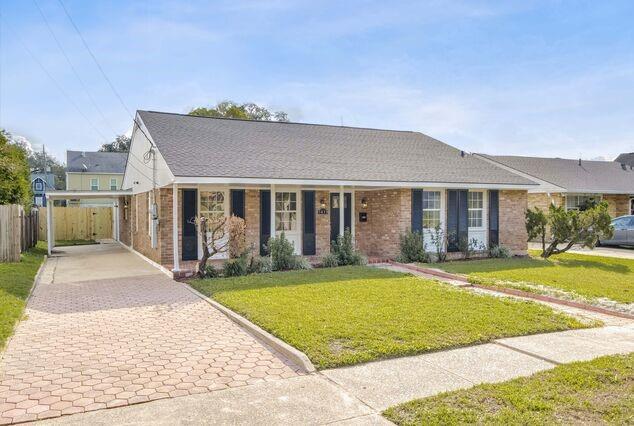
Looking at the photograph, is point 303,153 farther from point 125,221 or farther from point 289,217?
point 125,221

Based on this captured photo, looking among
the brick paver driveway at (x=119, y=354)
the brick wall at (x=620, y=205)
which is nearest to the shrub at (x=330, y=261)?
the brick paver driveway at (x=119, y=354)

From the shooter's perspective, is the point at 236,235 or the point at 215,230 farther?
the point at 236,235

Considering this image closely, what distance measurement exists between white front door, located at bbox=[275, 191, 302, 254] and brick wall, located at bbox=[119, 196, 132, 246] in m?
8.97

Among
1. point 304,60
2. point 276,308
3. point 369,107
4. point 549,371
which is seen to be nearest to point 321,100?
point 369,107

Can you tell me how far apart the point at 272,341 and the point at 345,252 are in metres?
7.49

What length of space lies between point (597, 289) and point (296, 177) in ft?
24.8

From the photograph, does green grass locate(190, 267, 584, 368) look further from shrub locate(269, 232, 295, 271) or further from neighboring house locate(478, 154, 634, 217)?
neighboring house locate(478, 154, 634, 217)

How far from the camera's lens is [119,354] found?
563 cm

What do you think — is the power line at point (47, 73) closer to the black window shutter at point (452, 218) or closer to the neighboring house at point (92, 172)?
the black window shutter at point (452, 218)

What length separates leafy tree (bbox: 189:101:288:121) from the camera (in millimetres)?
34031

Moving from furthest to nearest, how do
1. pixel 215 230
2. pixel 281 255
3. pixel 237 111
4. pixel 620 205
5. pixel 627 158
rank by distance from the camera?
pixel 627 158
pixel 237 111
pixel 620 205
pixel 281 255
pixel 215 230

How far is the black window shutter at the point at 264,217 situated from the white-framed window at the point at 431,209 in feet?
16.6

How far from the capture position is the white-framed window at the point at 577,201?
79.9 ft

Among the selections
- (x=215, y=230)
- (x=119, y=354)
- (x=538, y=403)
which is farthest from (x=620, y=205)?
(x=119, y=354)
